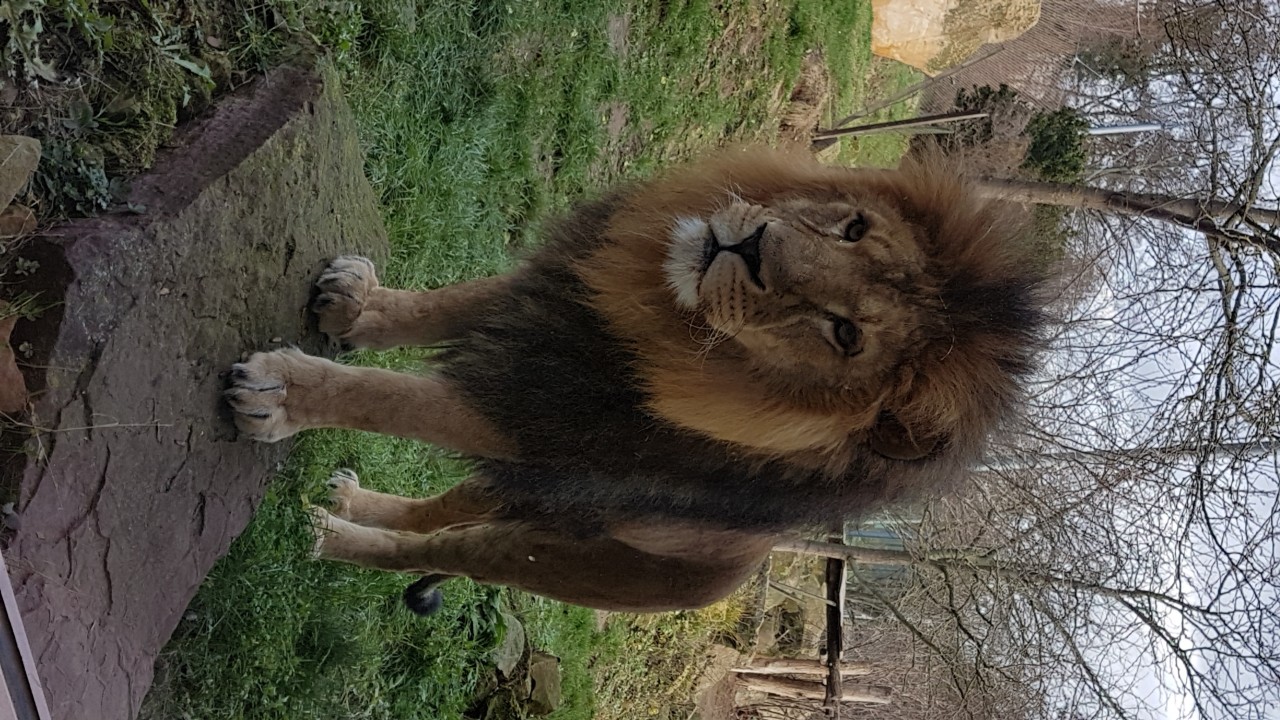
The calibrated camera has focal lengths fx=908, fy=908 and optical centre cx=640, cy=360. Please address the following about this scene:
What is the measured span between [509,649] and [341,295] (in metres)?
3.19

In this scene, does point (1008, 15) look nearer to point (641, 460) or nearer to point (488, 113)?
point (488, 113)

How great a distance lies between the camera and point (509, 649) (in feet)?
18.6

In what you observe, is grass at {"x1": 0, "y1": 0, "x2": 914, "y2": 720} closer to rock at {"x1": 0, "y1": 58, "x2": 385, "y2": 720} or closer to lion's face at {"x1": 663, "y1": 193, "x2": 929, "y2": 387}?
rock at {"x1": 0, "y1": 58, "x2": 385, "y2": 720}

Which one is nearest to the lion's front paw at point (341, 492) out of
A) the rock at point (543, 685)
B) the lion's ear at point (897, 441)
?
the lion's ear at point (897, 441)

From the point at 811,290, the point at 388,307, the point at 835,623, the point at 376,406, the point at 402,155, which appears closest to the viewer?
the point at 811,290

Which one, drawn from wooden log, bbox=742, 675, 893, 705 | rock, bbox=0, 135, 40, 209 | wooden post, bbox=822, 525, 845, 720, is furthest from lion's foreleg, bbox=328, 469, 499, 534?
wooden log, bbox=742, 675, 893, 705

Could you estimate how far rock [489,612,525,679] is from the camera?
5.52 metres

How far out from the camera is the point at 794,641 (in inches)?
434

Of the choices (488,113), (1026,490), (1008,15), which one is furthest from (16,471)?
(1008,15)

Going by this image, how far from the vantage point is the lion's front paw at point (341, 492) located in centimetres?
387

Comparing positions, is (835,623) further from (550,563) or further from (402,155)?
(402,155)

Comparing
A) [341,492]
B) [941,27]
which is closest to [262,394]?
[341,492]

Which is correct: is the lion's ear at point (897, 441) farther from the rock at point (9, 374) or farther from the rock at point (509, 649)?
the rock at point (509, 649)

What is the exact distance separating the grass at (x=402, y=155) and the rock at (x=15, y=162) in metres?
0.13
